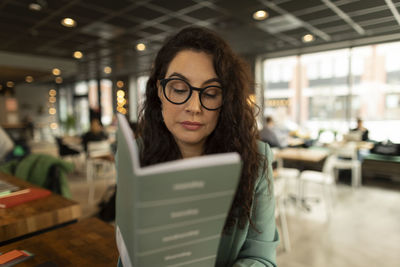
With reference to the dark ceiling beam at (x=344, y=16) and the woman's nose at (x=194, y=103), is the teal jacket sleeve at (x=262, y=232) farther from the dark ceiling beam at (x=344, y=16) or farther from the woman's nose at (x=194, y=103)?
the dark ceiling beam at (x=344, y=16)

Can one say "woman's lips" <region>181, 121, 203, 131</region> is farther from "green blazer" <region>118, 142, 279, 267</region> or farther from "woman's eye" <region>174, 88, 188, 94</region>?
"green blazer" <region>118, 142, 279, 267</region>

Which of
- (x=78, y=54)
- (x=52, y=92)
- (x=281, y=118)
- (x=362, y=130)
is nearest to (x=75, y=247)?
(x=362, y=130)

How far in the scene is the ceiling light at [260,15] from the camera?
4402mm

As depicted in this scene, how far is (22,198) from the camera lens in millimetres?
1232

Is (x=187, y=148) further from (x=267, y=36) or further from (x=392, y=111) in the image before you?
(x=392, y=111)

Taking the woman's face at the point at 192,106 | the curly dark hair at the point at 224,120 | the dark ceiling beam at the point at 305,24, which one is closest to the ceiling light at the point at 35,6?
the dark ceiling beam at the point at 305,24

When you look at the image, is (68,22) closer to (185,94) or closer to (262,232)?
(185,94)

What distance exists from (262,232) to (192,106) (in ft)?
1.51

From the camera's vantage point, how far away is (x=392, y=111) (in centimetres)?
584

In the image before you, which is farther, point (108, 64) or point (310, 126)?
point (108, 64)

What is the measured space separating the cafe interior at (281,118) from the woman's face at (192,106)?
0.33 meters

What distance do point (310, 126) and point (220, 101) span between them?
7.16 metres

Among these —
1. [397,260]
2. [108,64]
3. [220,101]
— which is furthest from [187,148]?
[108,64]

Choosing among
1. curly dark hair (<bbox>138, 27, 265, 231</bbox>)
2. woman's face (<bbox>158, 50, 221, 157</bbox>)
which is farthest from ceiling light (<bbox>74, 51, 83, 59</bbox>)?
woman's face (<bbox>158, 50, 221, 157</bbox>)
